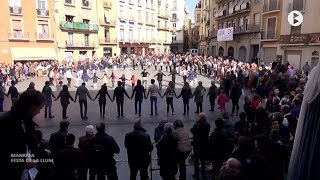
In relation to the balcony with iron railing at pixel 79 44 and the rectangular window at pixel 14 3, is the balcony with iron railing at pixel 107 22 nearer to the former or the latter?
the balcony with iron railing at pixel 79 44

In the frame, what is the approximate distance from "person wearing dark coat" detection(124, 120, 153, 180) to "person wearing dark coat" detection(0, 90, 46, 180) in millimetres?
3013

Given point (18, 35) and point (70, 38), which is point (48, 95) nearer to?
point (18, 35)

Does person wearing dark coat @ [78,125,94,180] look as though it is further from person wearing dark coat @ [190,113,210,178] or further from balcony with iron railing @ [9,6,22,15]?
balcony with iron railing @ [9,6,22,15]

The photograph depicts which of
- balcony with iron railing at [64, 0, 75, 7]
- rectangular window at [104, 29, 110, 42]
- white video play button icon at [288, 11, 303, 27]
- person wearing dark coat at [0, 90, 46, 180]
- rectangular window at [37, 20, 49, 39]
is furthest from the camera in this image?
rectangular window at [104, 29, 110, 42]

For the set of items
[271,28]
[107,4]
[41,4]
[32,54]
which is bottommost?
[32,54]

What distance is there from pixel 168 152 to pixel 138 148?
0.60m

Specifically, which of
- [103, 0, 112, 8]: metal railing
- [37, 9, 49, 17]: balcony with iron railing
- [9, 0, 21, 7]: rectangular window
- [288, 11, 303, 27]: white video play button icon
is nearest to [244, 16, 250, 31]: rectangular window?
[288, 11, 303, 27]: white video play button icon

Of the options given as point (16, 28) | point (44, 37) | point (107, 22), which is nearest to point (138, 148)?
point (16, 28)

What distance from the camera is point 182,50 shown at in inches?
2958

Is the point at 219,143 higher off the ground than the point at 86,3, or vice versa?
the point at 86,3

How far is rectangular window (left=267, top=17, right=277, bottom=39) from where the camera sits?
29.7 metres

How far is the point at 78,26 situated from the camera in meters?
40.3

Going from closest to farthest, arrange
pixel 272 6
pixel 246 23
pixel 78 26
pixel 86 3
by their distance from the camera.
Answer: pixel 272 6
pixel 246 23
pixel 78 26
pixel 86 3

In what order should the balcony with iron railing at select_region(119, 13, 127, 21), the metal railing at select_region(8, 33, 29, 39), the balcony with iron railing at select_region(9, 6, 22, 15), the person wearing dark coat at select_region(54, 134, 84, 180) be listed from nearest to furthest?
the person wearing dark coat at select_region(54, 134, 84, 180), the metal railing at select_region(8, 33, 29, 39), the balcony with iron railing at select_region(9, 6, 22, 15), the balcony with iron railing at select_region(119, 13, 127, 21)
